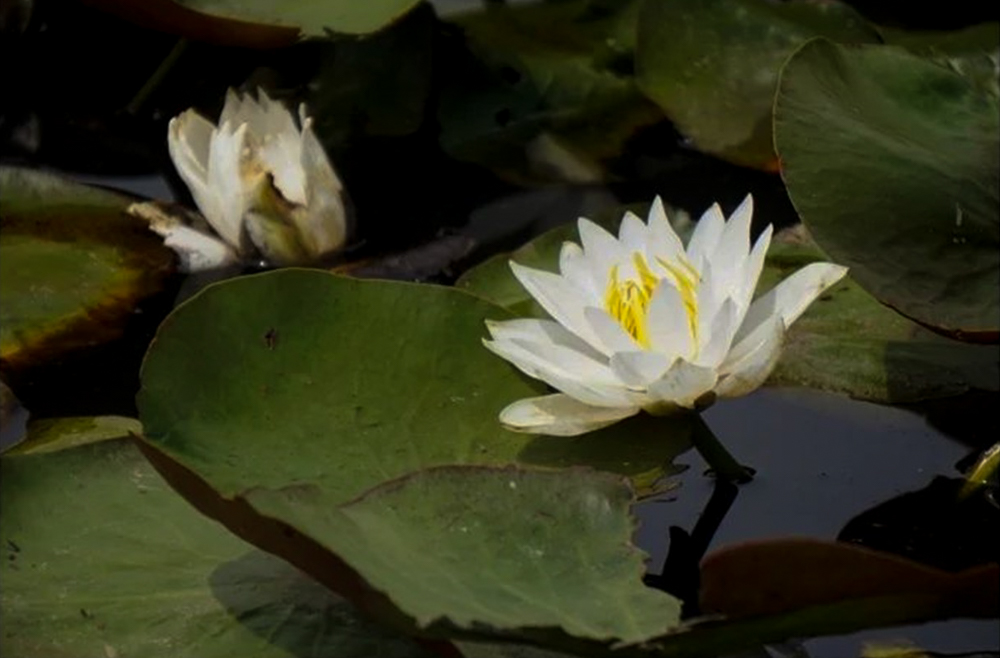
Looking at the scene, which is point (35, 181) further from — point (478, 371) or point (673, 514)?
point (673, 514)

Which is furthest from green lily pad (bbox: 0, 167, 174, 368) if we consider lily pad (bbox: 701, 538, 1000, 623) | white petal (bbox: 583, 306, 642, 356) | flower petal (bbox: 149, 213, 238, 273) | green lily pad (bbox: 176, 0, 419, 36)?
lily pad (bbox: 701, 538, 1000, 623)

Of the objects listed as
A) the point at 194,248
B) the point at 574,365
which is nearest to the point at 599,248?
the point at 574,365

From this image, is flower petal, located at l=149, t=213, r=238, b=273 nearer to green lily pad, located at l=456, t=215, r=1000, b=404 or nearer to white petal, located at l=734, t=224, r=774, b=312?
green lily pad, located at l=456, t=215, r=1000, b=404

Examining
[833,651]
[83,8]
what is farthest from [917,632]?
[83,8]

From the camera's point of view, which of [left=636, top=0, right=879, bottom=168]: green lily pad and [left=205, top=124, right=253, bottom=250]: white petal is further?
[left=636, top=0, right=879, bottom=168]: green lily pad

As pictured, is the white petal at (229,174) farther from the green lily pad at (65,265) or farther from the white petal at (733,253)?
the white petal at (733,253)

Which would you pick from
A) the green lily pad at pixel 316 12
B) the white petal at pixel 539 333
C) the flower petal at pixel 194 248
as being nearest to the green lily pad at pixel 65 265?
the flower petal at pixel 194 248
